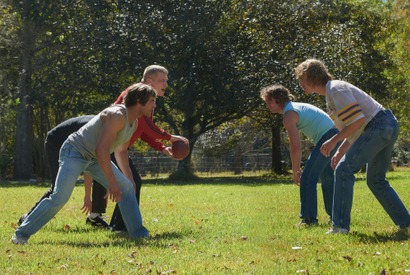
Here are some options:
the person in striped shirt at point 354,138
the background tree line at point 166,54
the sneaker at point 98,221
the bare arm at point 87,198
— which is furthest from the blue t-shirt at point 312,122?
the background tree line at point 166,54

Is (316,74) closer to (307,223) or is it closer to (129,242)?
(307,223)

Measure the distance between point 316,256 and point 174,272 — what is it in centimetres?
143

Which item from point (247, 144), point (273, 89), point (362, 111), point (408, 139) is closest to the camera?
point (362, 111)

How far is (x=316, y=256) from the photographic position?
6914 millimetres

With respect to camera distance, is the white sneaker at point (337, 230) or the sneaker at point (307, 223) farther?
the sneaker at point (307, 223)

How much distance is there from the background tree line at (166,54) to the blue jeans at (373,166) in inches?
982

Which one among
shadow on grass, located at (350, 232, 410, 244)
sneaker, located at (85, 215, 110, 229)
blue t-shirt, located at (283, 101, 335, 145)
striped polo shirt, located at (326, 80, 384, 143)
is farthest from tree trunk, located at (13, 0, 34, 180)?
shadow on grass, located at (350, 232, 410, 244)

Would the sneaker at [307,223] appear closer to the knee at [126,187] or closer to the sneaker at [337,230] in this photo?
the sneaker at [337,230]

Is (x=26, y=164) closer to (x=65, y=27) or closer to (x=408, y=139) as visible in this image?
(x=65, y=27)

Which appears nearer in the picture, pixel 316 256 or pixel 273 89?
pixel 316 256

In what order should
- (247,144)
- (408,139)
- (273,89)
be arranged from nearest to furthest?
(273,89)
(247,144)
(408,139)

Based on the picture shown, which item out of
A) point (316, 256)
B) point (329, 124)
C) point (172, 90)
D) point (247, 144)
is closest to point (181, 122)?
point (172, 90)

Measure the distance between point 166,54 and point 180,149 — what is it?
78.8ft

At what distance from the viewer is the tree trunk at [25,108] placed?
34.9 meters
